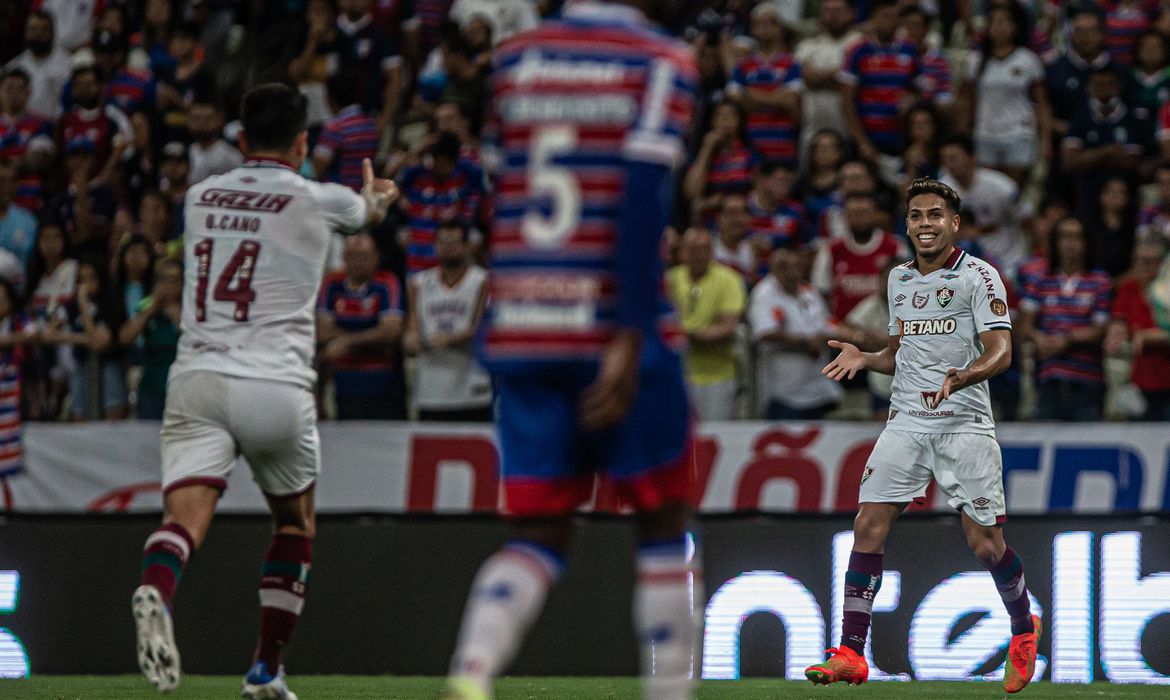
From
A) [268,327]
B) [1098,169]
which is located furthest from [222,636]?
[1098,169]

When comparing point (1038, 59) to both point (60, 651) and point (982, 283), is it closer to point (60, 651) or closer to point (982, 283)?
point (982, 283)

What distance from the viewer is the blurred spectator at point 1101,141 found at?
1310 centimetres

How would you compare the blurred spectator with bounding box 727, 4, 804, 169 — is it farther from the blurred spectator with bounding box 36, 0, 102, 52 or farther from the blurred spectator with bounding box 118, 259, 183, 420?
the blurred spectator with bounding box 36, 0, 102, 52

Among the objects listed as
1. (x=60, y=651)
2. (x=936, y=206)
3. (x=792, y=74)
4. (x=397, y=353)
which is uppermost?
(x=792, y=74)

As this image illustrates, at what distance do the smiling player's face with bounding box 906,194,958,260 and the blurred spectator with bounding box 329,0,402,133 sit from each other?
820 centimetres

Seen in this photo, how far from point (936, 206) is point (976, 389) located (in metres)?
0.88

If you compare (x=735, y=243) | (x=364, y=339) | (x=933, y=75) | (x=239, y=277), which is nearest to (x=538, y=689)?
(x=239, y=277)

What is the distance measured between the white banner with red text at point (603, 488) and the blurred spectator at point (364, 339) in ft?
1.90

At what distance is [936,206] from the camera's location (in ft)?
24.8

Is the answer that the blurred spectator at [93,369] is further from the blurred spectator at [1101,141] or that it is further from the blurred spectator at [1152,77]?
the blurred spectator at [1152,77]

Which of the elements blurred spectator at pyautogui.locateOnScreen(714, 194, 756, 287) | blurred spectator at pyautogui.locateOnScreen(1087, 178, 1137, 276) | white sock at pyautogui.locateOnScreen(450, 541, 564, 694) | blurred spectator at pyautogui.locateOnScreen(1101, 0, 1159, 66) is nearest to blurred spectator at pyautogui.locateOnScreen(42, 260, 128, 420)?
blurred spectator at pyautogui.locateOnScreen(714, 194, 756, 287)

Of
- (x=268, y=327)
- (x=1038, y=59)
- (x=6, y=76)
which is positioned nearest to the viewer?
(x=268, y=327)

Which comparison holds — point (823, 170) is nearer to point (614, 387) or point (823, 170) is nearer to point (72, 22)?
point (72, 22)

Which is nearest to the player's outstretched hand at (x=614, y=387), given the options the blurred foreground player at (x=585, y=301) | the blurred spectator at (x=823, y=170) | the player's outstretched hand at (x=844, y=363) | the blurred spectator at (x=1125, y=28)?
the blurred foreground player at (x=585, y=301)
